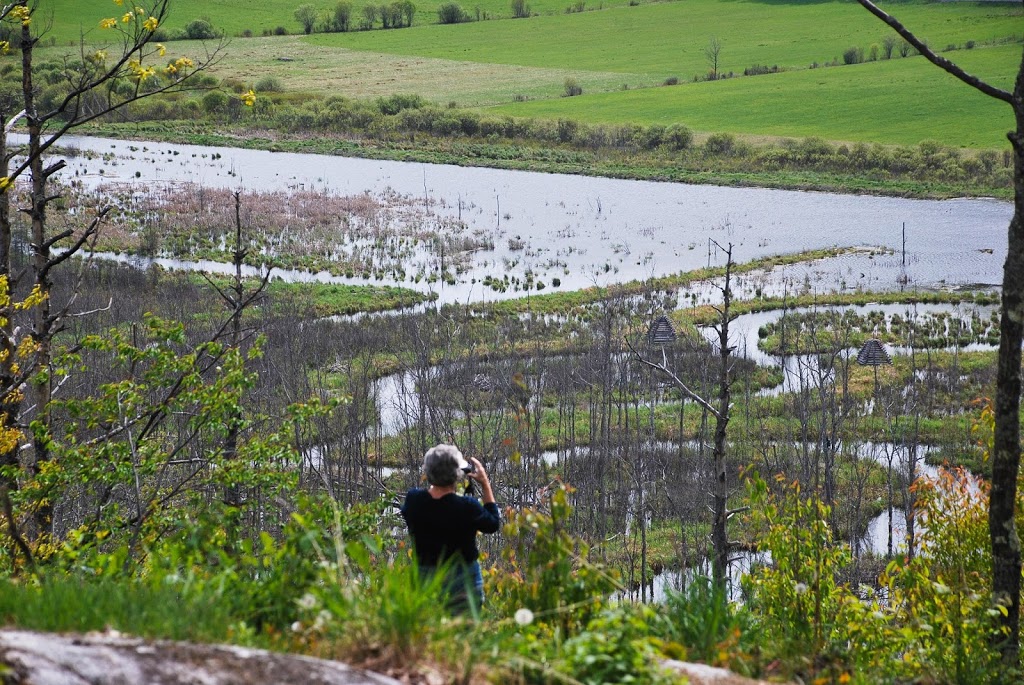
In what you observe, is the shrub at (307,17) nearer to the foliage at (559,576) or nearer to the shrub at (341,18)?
the shrub at (341,18)

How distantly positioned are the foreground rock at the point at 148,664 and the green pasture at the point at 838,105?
10329 cm

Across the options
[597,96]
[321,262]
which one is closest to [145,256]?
[321,262]

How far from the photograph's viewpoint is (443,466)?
23.1ft

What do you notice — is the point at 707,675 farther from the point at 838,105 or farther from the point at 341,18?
the point at 341,18

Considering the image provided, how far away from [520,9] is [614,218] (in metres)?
116

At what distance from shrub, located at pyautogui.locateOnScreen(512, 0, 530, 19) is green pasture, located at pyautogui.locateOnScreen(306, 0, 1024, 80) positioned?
12.1 ft

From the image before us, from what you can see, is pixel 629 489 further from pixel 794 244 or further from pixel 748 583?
pixel 794 244

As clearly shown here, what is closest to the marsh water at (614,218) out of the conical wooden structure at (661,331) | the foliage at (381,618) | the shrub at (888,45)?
the conical wooden structure at (661,331)

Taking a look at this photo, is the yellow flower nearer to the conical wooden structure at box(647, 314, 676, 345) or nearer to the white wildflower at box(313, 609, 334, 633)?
the white wildflower at box(313, 609, 334, 633)

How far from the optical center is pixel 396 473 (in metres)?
31.9

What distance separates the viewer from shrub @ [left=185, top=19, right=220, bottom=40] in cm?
15012

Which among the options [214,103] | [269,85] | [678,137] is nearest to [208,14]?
[269,85]

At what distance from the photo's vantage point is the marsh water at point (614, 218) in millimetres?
60625

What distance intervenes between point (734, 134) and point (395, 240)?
4958cm
